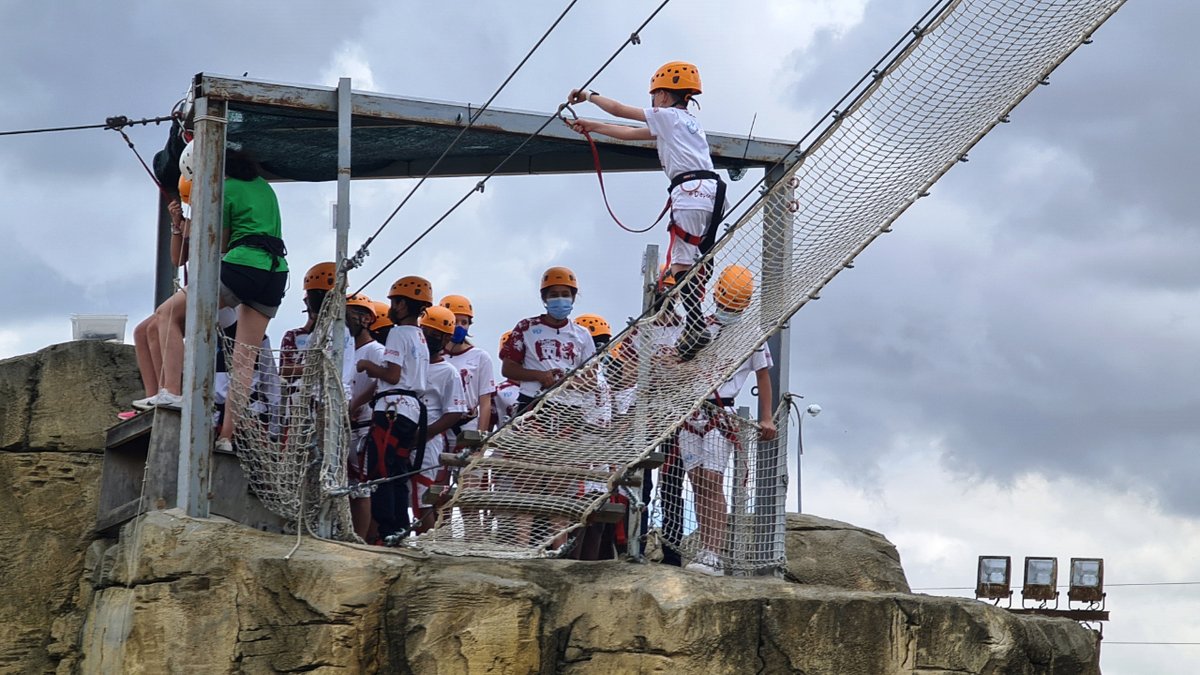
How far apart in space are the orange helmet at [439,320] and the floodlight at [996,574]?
28.9 ft

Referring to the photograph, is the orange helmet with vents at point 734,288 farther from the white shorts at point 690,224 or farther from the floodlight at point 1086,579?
the floodlight at point 1086,579

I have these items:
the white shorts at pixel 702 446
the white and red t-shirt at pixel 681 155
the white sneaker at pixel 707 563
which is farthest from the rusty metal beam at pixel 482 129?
the white sneaker at pixel 707 563

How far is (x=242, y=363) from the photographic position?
45.9 ft

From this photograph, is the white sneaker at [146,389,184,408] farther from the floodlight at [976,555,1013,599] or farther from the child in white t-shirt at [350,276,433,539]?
the floodlight at [976,555,1013,599]

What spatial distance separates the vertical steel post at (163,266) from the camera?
16.7m

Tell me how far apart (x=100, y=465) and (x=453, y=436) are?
2.76 meters

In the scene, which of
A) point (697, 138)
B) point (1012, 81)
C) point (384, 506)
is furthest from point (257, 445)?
point (1012, 81)

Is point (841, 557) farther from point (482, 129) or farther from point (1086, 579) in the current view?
point (482, 129)

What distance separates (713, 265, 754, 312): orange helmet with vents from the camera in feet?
44.5

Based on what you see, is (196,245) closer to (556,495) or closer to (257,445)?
(257,445)

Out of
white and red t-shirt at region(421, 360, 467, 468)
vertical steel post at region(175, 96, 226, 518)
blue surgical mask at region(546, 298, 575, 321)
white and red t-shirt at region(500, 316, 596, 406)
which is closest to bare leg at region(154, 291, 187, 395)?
vertical steel post at region(175, 96, 226, 518)

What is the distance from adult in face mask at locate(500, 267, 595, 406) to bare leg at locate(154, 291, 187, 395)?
2636 mm

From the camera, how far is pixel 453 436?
51.2ft

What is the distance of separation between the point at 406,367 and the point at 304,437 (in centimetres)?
133
